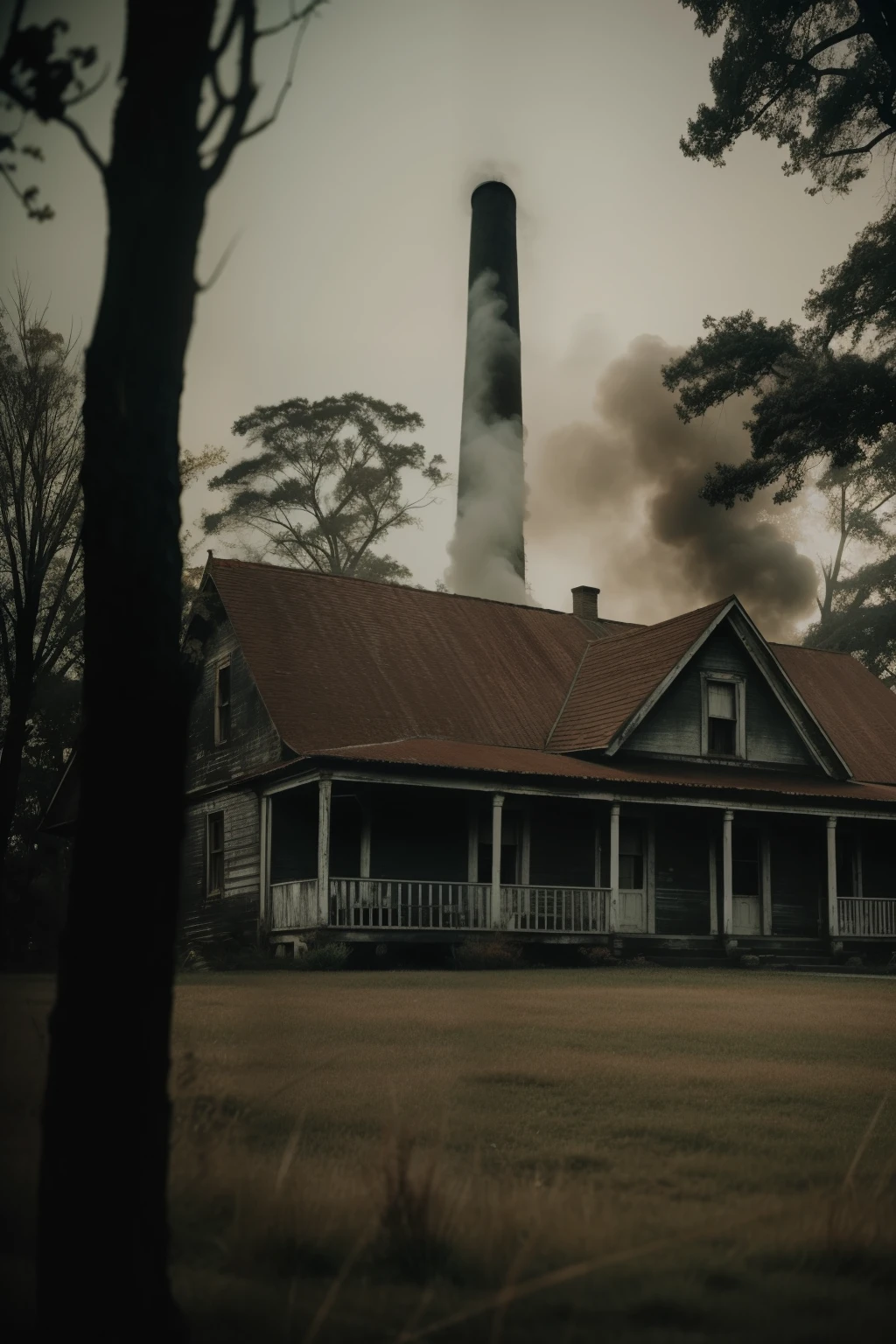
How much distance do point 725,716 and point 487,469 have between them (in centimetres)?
1281

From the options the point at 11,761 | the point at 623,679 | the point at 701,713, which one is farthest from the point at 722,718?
the point at 11,761

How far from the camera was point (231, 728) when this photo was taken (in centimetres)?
2627

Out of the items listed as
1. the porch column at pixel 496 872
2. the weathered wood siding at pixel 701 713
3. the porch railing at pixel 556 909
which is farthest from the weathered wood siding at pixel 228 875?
the weathered wood siding at pixel 701 713

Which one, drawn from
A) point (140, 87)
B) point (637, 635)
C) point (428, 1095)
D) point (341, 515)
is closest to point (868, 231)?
point (637, 635)

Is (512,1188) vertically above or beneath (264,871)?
beneath

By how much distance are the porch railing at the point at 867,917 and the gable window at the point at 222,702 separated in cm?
1264

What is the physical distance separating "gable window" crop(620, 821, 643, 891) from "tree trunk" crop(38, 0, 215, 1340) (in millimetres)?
23027

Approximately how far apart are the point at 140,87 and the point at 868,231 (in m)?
19.7

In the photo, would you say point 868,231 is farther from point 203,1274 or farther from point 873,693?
point 203,1274

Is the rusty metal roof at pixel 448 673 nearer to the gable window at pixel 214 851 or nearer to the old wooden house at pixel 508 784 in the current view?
the old wooden house at pixel 508 784

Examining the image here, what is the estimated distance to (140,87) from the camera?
4.36 metres

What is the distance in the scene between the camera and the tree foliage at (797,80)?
60.6 ft

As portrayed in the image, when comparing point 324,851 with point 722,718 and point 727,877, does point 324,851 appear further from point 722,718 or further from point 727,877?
point 722,718

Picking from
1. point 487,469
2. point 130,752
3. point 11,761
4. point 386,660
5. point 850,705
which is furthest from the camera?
point 487,469
